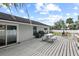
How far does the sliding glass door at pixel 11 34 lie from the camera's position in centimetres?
826

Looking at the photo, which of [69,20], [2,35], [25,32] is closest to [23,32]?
[25,32]

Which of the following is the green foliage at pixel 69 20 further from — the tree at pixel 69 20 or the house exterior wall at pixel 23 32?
the house exterior wall at pixel 23 32

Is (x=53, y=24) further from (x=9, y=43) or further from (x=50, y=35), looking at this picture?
(x=9, y=43)

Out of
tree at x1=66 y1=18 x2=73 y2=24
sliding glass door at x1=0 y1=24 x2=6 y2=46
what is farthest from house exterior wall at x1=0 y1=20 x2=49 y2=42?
tree at x1=66 y1=18 x2=73 y2=24

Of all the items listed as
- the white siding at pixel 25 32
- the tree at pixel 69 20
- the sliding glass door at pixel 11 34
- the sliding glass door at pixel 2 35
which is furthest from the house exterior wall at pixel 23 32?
the tree at pixel 69 20

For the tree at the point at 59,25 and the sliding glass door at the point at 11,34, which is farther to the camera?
the sliding glass door at the point at 11,34

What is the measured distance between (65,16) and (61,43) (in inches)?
82.6

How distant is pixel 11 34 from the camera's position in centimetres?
864

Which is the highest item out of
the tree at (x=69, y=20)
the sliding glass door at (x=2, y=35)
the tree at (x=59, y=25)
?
the tree at (x=69, y=20)

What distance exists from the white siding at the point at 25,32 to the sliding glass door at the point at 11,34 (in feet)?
2.65

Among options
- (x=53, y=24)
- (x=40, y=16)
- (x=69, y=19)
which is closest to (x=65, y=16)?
(x=69, y=19)

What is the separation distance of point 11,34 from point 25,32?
258cm

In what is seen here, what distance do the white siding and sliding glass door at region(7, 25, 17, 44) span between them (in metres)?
0.81

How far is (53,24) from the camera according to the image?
25.5 ft
